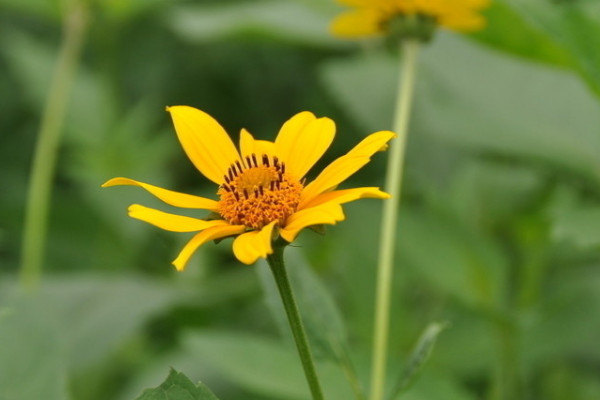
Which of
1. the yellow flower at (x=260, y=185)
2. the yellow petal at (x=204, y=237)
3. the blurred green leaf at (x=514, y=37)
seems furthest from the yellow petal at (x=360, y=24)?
the yellow petal at (x=204, y=237)

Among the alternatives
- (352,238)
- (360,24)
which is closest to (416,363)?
(360,24)

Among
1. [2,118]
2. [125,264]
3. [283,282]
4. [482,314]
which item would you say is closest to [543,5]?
[482,314]

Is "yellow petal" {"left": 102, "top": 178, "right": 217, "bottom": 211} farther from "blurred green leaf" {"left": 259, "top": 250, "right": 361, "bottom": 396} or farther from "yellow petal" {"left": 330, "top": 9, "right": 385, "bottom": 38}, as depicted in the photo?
"yellow petal" {"left": 330, "top": 9, "right": 385, "bottom": 38}

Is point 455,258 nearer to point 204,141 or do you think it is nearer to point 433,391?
point 433,391

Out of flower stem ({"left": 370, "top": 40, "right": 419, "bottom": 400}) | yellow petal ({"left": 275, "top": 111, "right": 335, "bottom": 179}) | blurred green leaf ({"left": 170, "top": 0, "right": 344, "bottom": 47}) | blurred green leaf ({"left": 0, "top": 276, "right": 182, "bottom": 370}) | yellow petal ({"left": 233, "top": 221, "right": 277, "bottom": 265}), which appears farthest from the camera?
blurred green leaf ({"left": 170, "top": 0, "right": 344, "bottom": 47})

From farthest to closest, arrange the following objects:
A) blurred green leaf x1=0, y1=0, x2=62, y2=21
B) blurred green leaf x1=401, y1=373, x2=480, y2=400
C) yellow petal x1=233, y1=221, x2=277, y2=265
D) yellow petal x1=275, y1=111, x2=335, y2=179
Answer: blurred green leaf x1=0, y1=0, x2=62, y2=21, blurred green leaf x1=401, y1=373, x2=480, y2=400, yellow petal x1=275, y1=111, x2=335, y2=179, yellow petal x1=233, y1=221, x2=277, y2=265

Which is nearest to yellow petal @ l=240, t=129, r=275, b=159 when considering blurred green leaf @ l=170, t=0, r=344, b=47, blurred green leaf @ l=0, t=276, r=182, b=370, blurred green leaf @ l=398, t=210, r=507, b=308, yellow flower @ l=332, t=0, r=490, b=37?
yellow flower @ l=332, t=0, r=490, b=37

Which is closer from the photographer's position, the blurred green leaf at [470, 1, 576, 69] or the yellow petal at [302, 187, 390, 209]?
the yellow petal at [302, 187, 390, 209]
